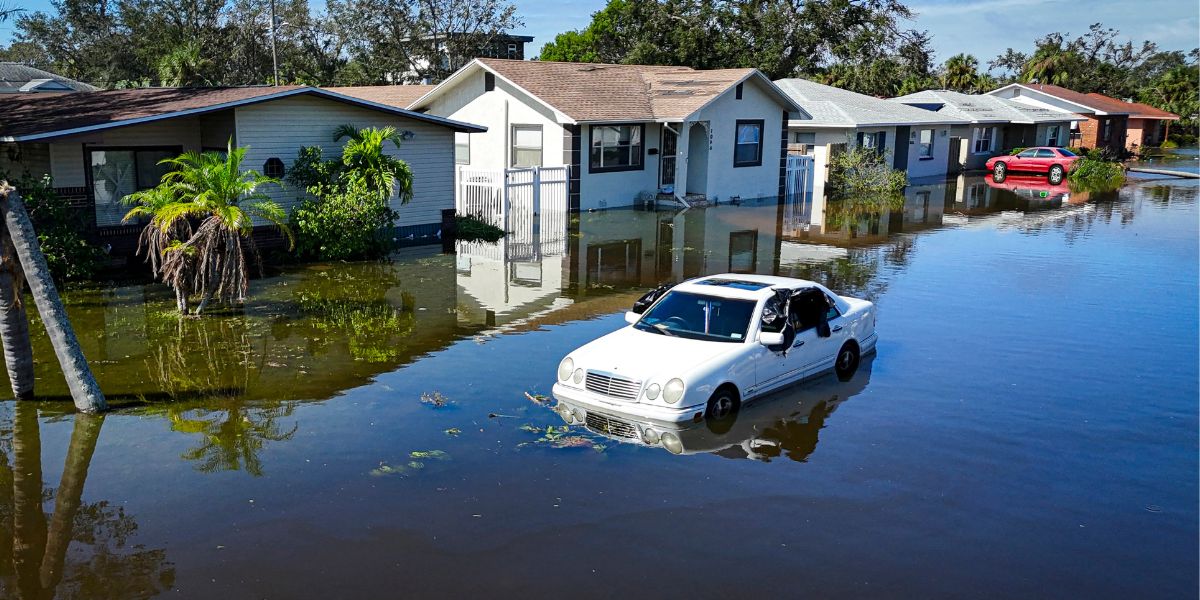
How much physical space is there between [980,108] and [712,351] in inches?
1842

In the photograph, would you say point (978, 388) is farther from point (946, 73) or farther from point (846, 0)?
point (946, 73)

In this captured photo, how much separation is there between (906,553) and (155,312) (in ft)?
41.0

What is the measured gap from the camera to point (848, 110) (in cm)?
4062

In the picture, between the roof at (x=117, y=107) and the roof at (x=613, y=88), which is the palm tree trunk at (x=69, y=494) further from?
the roof at (x=613, y=88)

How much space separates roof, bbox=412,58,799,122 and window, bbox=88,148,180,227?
10.9 meters

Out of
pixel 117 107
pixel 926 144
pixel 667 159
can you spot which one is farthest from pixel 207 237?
pixel 926 144

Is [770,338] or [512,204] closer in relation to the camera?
[770,338]

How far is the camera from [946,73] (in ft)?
230

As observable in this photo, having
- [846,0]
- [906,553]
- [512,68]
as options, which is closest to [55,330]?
[906,553]

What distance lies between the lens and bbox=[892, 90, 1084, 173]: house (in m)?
49.8

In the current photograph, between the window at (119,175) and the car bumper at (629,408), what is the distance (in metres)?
14.6

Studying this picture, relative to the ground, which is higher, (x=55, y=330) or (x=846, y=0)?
(x=846, y=0)

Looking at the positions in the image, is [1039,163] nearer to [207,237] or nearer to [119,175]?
[119,175]

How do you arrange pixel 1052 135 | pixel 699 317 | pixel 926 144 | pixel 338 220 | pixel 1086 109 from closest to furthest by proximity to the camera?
pixel 699 317
pixel 338 220
pixel 926 144
pixel 1052 135
pixel 1086 109
